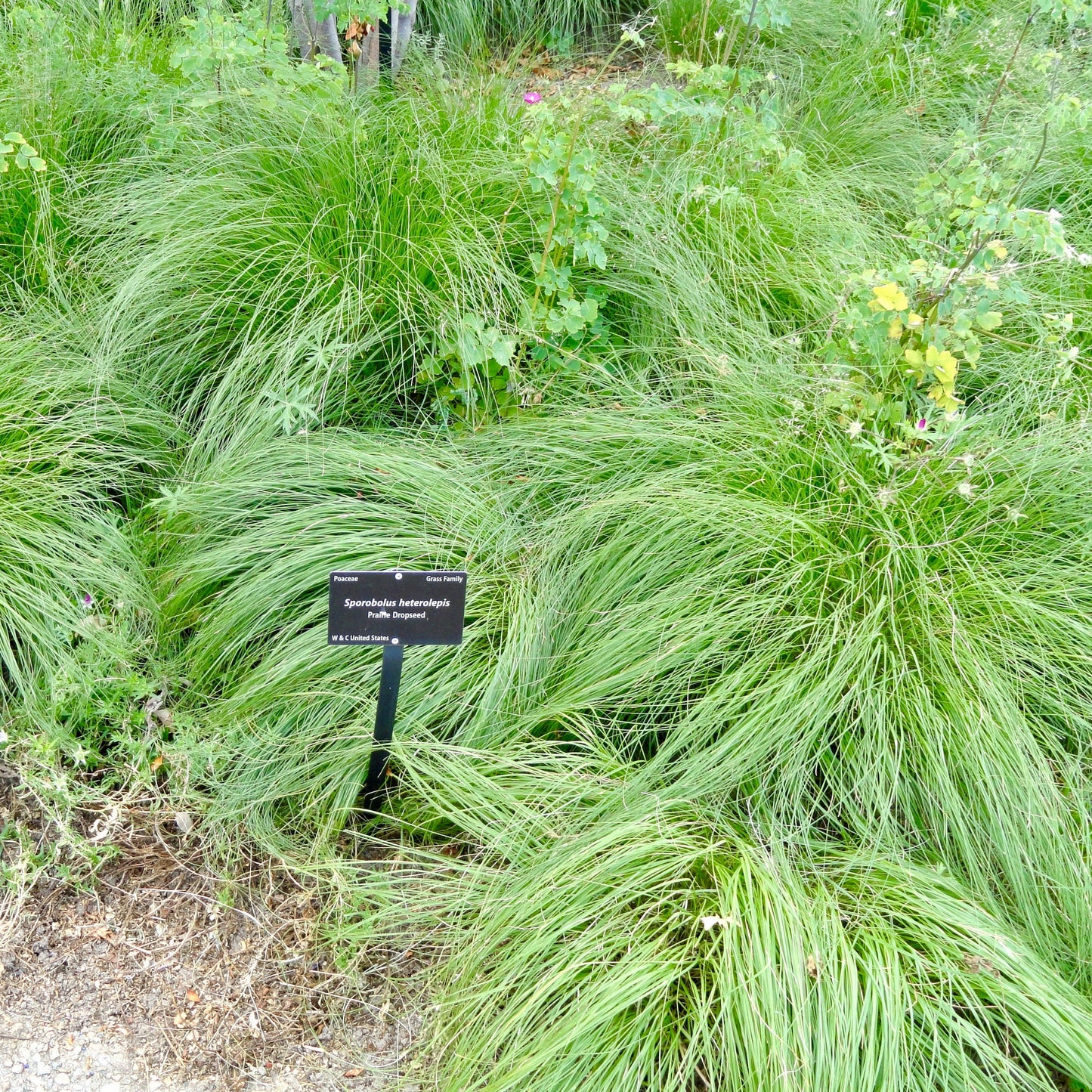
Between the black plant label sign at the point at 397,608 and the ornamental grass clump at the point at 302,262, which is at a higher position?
the ornamental grass clump at the point at 302,262

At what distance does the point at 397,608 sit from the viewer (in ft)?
7.32

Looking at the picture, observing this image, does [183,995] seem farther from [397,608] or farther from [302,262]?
[302,262]

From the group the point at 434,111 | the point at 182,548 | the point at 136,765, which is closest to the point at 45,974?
the point at 136,765

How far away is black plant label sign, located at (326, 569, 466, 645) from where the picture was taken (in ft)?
7.20

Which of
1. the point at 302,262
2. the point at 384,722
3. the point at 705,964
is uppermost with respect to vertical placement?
the point at 302,262

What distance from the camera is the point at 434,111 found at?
391 cm

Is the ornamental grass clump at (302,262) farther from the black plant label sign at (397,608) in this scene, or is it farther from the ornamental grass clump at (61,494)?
Result: the black plant label sign at (397,608)

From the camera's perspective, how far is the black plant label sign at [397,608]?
2193 millimetres

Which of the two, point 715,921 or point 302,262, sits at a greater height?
point 302,262

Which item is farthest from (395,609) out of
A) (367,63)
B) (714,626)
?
(367,63)

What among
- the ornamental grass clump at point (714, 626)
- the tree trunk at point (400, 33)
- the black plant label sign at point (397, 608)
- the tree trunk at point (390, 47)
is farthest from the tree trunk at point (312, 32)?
the black plant label sign at point (397, 608)

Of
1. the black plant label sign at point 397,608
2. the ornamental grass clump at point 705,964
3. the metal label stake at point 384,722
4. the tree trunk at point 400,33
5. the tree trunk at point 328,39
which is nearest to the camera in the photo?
the ornamental grass clump at point 705,964

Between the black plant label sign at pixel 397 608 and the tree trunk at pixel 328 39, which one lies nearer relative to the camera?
the black plant label sign at pixel 397 608

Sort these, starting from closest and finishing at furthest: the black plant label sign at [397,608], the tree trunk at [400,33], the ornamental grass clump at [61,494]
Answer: the black plant label sign at [397,608]
the ornamental grass clump at [61,494]
the tree trunk at [400,33]
